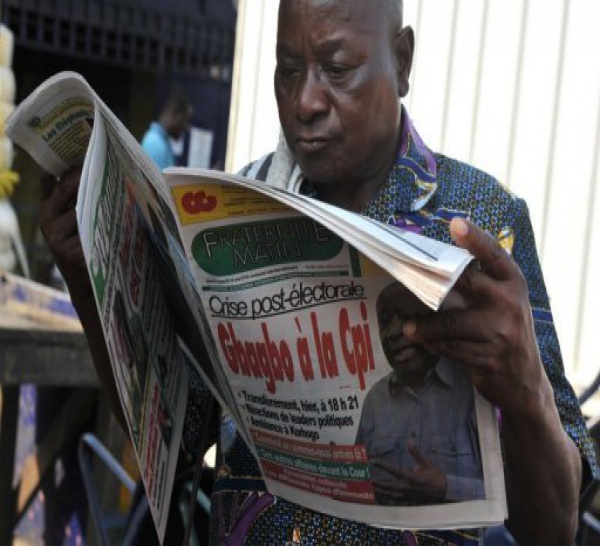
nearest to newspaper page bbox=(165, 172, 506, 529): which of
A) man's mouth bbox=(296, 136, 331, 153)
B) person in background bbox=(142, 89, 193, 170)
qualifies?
man's mouth bbox=(296, 136, 331, 153)

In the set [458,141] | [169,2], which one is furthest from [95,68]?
[458,141]

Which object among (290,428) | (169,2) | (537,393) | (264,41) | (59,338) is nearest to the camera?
(537,393)

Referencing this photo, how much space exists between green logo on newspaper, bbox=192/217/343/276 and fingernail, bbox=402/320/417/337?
126mm

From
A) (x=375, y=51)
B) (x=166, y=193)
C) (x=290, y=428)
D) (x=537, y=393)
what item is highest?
(x=375, y=51)

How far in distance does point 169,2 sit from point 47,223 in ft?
24.8

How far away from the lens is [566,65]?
3145mm

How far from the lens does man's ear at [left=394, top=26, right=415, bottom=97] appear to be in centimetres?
137

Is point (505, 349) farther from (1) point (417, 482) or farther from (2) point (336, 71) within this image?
(2) point (336, 71)

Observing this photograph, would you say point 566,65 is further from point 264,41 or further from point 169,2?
point 169,2

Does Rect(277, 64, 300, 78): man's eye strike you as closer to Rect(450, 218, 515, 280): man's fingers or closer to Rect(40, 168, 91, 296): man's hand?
Rect(40, 168, 91, 296): man's hand

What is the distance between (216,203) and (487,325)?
33 centimetres

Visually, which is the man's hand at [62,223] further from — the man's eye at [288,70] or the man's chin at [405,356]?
the man's chin at [405,356]

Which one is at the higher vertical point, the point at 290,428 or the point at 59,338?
the point at 290,428

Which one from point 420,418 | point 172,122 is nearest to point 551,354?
point 420,418
